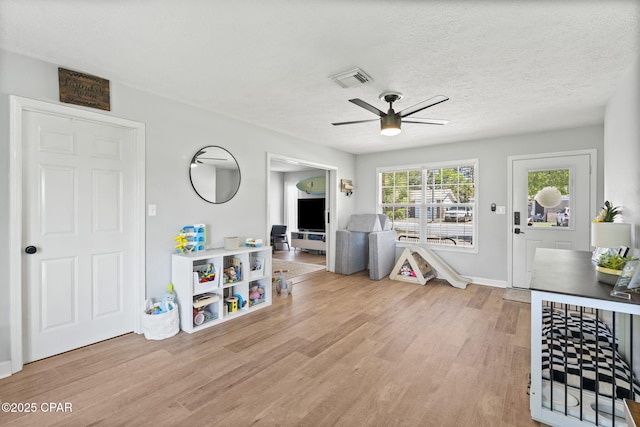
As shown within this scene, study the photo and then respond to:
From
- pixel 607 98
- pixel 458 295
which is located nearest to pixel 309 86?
pixel 607 98

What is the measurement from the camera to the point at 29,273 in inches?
89.7

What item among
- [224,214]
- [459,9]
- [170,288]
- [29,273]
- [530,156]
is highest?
[459,9]

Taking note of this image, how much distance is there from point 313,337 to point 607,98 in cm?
378

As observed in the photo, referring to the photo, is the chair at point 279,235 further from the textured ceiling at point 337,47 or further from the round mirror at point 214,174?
the textured ceiling at point 337,47

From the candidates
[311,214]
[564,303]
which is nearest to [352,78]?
[564,303]

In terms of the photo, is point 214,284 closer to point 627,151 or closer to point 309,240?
point 627,151

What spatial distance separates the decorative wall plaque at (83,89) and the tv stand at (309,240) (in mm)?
5537

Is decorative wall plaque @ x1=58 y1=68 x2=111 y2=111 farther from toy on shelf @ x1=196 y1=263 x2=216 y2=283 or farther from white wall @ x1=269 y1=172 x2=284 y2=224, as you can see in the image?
white wall @ x1=269 y1=172 x2=284 y2=224

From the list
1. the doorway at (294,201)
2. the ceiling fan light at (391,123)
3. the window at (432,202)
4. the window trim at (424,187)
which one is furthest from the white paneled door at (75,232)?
the window at (432,202)

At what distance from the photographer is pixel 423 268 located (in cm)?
502

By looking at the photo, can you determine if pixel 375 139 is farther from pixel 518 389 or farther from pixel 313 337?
pixel 518 389

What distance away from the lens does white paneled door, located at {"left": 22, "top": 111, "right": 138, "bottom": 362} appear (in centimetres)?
229

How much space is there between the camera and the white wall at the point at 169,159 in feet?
6.98
